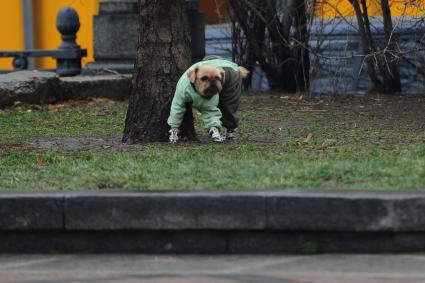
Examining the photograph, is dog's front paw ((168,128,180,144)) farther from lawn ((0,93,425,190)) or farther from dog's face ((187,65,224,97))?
dog's face ((187,65,224,97))

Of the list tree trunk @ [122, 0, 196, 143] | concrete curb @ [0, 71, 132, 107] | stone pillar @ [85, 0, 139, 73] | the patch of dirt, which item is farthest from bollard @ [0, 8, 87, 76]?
tree trunk @ [122, 0, 196, 143]

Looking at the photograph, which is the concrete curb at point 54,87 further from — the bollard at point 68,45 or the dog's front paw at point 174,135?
the dog's front paw at point 174,135

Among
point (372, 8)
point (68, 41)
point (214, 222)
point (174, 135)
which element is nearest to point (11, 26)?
point (68, 41)

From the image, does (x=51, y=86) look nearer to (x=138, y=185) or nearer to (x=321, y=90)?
(x=321, y=90)

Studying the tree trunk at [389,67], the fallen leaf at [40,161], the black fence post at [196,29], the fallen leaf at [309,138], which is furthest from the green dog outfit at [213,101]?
the black fence post at [196,29]

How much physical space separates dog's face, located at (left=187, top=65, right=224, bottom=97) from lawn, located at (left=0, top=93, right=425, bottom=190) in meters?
0.47

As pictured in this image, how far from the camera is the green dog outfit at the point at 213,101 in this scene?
7.79 m

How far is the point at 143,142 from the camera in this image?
8102 millimetres

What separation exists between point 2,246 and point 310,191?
72.9 inches

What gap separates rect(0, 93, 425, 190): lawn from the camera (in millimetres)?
5922

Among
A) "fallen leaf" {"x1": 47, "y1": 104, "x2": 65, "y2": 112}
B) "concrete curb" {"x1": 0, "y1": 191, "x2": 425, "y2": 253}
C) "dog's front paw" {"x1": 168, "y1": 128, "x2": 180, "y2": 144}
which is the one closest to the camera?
"concrete curb" {"x1": 0, "y1": 191, "x2": 425, "y2": 253}

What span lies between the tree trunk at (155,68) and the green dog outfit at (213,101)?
21cm

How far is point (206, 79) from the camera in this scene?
762cm

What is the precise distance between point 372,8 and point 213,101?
6.76m
